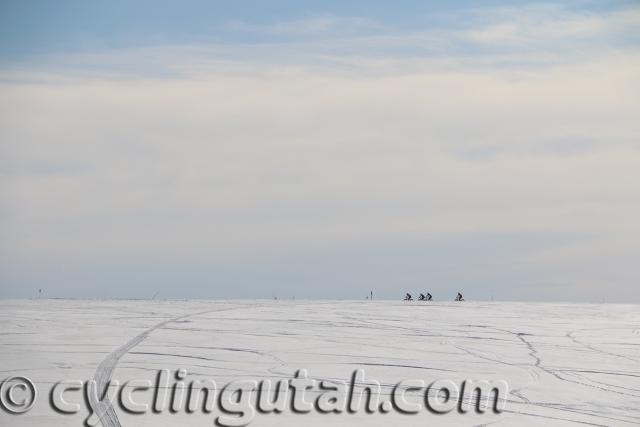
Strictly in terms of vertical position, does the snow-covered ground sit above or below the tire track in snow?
above

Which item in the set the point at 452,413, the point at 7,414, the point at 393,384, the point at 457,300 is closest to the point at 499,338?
the point at 393,384

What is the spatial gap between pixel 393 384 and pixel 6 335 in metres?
8.80

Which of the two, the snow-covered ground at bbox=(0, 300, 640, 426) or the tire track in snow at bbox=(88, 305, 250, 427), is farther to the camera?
the snow-covered ground at bbox=(0, 300, 640, 426)

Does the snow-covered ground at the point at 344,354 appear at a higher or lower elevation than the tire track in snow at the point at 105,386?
higher

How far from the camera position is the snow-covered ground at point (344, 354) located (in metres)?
11.2

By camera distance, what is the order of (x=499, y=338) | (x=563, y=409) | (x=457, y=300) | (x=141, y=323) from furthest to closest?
(x=457, y=300) < (x=141, y=323) < (x=499, y=338) < (x=563, y=409)

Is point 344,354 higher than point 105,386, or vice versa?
point 344,354

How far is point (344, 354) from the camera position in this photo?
15.6 meters

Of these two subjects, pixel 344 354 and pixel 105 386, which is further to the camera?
pixel 344 354

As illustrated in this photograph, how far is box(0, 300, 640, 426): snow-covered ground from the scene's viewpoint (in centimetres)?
1123

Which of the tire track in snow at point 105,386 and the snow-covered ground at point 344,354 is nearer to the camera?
the tire track in snow at point 105,386

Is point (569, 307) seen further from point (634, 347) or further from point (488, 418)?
point (488, 418)

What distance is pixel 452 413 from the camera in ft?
37.1

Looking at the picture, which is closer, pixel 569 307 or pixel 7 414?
pixel 7 414
